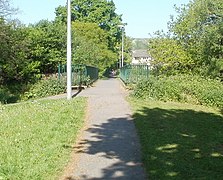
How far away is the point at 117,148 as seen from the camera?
26.2 ft

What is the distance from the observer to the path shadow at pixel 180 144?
253 inches

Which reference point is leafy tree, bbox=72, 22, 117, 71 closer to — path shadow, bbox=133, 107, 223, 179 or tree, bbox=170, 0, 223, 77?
tree, bbox=170, 0, 223, 77

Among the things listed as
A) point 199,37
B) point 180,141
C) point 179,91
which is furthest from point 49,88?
point 180,141

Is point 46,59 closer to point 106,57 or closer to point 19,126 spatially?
point 19,126

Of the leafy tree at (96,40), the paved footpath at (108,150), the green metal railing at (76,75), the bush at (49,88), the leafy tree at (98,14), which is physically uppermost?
the leafy tree at (98,14)

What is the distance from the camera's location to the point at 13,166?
21.3ft

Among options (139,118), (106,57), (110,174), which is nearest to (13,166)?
(110,174)

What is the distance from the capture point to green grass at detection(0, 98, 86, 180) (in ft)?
20.9

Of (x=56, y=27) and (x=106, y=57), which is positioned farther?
(x=106, y=57)

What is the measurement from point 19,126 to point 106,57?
4889 cm

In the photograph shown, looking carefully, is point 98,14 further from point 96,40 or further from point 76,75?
point 76,75

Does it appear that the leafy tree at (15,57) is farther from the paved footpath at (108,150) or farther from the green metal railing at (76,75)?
the paved footpath at (108,150)

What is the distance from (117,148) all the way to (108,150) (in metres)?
0.24

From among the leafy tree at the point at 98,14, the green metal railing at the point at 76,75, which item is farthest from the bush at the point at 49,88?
the leafy tree at the point at 98,14
